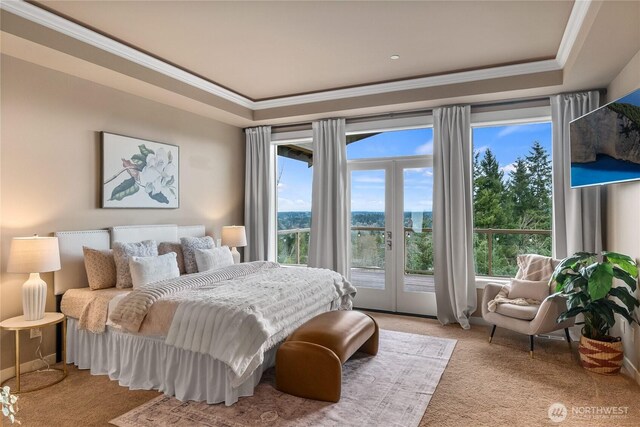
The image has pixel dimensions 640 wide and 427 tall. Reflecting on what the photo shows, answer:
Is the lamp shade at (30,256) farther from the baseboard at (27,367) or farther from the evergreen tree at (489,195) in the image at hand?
the evergreen tree at (489,195)

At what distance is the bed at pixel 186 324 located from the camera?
2.72 meters

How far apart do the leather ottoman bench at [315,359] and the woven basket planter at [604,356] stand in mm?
2084

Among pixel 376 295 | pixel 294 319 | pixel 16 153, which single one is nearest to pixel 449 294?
pixel 376 295

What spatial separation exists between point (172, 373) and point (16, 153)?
2.37m

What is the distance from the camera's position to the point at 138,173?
4.42 meters

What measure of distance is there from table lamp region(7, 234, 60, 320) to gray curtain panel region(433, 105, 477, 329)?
4140 mm

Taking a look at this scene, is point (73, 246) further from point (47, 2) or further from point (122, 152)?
point (47, 2)

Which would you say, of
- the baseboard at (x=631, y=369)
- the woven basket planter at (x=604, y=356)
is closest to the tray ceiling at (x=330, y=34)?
the woven basket planter at (x=604, y=356)

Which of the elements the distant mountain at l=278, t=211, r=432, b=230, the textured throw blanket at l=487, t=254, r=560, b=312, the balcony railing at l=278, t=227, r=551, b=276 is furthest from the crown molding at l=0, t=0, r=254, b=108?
→ the textured throw blanket at l=487, t=254, r=560, b=312

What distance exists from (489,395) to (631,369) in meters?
1.39

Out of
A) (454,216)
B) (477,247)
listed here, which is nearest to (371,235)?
(454,216)

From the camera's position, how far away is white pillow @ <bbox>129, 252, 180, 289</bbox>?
138 inches

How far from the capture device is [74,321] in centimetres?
352

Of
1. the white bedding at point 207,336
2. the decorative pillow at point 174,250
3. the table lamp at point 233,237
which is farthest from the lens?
the table lamp at point 233,237
